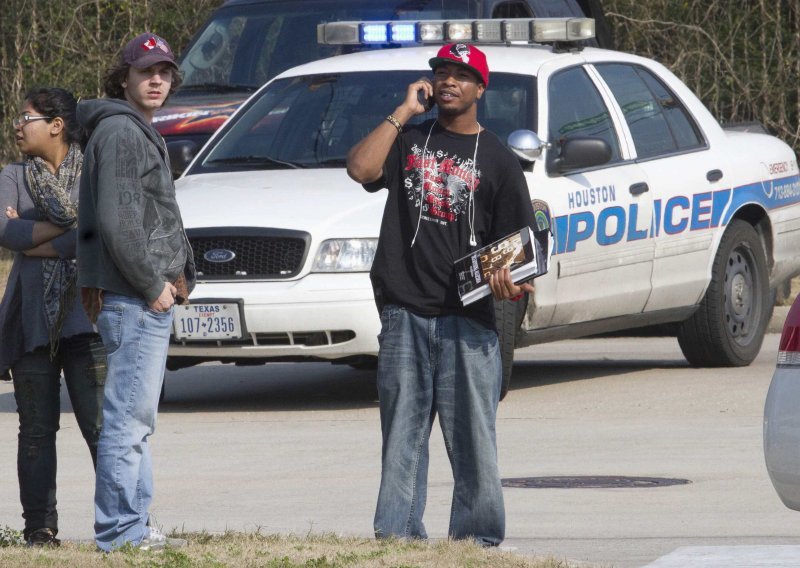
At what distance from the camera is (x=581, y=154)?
31.6 feet

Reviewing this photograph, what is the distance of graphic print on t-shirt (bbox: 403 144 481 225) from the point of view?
18.4ft

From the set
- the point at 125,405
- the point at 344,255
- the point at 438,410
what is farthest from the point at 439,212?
the point at 344,255

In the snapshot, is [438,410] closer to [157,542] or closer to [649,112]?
[157,542]

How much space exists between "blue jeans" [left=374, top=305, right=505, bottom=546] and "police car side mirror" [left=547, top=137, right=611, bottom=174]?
13.2 ft

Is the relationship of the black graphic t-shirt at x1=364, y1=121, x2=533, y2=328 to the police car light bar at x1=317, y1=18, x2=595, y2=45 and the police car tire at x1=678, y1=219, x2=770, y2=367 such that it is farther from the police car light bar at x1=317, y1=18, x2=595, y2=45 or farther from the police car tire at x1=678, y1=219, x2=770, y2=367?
the police car tire at x1=678, y1=219, x2=770, y2=367

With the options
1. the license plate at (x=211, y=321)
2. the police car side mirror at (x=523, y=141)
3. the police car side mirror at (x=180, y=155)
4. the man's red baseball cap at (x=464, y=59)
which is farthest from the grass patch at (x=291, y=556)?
the police car side mirror at (x=180, y=155)

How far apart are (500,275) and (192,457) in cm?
317

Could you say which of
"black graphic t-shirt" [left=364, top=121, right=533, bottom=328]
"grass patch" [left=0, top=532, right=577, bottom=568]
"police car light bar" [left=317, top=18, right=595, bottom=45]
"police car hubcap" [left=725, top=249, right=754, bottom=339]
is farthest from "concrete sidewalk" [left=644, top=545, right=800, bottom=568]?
"police car hubcap" [left=725, top=249, right=754, bottom=339]

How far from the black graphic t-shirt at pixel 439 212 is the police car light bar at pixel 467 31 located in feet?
15.4

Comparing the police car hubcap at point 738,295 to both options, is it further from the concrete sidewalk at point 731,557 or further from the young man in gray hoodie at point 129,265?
the young man in gray hoodie at point 129,265

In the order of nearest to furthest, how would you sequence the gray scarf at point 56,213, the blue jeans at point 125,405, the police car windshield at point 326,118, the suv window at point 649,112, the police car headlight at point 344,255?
the blue jeans at point 125,405 → the gray scarf at point 56,213 → the police car headlight at point 344,255 → the police car windshield at point 326,118 → the suv window at point 649,112

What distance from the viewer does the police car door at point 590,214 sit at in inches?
383

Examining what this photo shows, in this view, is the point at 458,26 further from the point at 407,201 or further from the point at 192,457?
the point at 407,201

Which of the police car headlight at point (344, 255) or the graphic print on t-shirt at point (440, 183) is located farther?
the police car headlight at point (344, 255)
